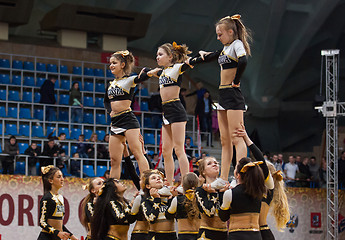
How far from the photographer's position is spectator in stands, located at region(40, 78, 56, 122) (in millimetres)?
16797

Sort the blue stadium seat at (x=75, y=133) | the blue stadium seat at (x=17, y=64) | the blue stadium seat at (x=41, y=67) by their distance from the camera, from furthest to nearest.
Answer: the blue stadium seat at (x=41, y=67) → the blue stadium seat at (x=17, y=64) → the blue stadium seat at (x=75, y=133)

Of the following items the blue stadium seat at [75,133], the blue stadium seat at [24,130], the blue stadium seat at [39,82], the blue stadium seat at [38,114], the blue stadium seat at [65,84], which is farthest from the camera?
the blue stadium seat at [65,84]

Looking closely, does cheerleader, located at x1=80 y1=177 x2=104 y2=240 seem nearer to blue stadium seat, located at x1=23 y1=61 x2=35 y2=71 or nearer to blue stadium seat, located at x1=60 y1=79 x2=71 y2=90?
blue stadium seat, located at x1=60 y1=79 x2=71 y2=90

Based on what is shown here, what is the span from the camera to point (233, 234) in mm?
6168

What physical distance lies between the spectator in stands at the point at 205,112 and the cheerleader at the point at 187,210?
31.5 feet

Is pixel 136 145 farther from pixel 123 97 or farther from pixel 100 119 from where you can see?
pixel 100 119

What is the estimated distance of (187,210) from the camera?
7.59 metres

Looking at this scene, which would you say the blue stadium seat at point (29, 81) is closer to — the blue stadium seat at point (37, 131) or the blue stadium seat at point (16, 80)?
the blue stadium seat at point (16, 80)

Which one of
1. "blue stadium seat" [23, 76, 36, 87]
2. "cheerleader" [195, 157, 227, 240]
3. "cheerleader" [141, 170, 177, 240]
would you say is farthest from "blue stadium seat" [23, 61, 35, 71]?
"cheerleader" [195, 157, 227, 240]

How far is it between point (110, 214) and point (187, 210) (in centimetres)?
91

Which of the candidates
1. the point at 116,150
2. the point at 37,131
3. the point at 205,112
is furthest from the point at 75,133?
the point at 116,150

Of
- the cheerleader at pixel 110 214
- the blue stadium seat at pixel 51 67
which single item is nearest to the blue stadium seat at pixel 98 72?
the blue stadium seat at pixel 51 67

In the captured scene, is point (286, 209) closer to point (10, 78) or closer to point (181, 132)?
point (181, 132)

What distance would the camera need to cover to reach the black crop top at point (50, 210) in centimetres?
794
